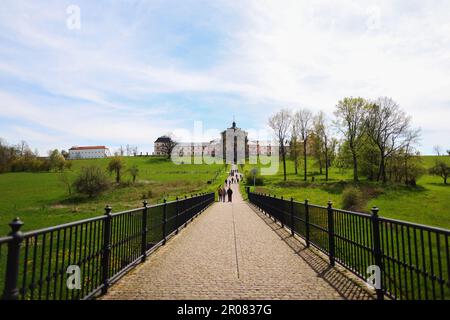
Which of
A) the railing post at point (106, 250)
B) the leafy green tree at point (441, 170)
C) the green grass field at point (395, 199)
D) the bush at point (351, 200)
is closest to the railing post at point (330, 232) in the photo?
the railing post at point (106, 250)

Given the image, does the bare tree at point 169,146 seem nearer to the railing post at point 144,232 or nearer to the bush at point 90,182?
the bush at point 90,182

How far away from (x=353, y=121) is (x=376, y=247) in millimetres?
43760

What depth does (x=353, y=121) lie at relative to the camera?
44188mm

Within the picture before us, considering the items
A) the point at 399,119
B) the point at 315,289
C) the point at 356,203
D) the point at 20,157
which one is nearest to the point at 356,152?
the point at 399,119

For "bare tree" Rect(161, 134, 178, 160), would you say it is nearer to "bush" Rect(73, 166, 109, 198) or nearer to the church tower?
the church tower

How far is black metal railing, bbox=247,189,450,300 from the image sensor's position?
3459mm

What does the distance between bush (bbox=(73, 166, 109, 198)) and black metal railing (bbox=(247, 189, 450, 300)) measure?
36.2 meters

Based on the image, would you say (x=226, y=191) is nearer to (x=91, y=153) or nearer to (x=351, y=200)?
(x=351, y=200)

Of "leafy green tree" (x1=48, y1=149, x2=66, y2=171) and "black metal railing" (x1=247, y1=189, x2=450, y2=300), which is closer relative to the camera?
"black metal railing" (x1=247, y1=189, x2=450, y2=300)

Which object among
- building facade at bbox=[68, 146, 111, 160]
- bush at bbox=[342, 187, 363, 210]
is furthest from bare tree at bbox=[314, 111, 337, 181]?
building facade at bbox=[68, 146, 111, 160]

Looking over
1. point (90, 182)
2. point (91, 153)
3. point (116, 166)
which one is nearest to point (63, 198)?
point (90, 182)

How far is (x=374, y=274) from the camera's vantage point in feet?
14.8

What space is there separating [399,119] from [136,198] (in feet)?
124
